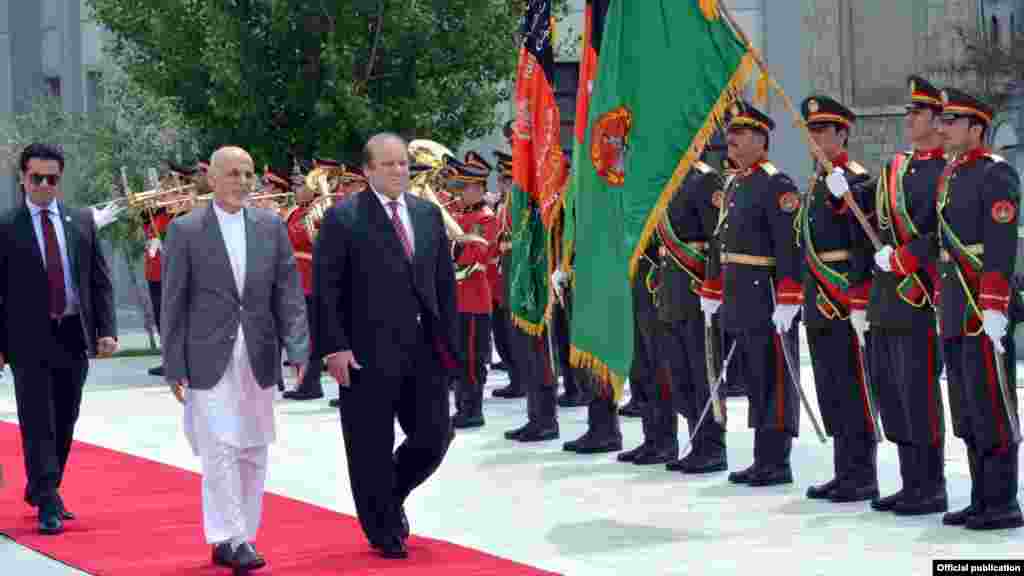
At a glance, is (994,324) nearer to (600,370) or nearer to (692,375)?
(600,370)

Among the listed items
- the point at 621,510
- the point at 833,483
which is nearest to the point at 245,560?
the point at 621,510

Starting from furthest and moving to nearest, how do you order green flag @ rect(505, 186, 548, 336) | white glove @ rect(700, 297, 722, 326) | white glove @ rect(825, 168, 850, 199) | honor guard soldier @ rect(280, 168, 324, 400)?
honor guard soldier @ rect(280, 168, 324, 400) < green flag @ rect(505, 186, 548, 336) < white glove @ rect(700, 297, 722, 326) < white glove @ rect(825, 168, 850, 199)

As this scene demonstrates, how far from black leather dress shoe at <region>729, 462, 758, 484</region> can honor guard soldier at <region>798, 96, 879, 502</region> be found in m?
0.60

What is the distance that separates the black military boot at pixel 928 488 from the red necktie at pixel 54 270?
4326 millimetres

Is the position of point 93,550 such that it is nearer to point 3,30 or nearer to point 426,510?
point 426,510

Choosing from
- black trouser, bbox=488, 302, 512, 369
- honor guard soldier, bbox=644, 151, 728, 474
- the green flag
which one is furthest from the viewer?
black trouser, bbox=488, 302, 512, 369

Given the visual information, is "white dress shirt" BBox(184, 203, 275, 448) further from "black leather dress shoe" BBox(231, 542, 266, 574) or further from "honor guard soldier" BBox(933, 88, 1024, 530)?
"honor guard soldier" BBox(933, 88, 1024, 530)

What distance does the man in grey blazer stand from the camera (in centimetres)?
901

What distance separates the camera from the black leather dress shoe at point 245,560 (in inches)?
349

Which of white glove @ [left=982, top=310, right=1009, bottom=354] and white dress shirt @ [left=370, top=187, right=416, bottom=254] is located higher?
white dress shirt @ [left=370, top=187, right=416, bottom=254]

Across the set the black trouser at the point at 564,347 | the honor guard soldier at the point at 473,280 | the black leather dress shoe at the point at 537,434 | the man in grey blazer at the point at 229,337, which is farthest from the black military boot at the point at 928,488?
the honor guard soldier at the point at 473,280

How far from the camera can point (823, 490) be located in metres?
10.8

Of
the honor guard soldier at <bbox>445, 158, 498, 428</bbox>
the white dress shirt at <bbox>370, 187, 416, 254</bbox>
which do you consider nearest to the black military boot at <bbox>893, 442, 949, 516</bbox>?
the white dress shirt at <bbox>370, 187, 416, 254</bbox>

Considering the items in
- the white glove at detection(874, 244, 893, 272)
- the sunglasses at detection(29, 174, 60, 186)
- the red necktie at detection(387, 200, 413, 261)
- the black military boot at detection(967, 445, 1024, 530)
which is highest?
the sunglasses at detection(29, 174, 60, 186)
